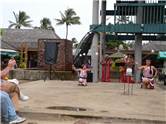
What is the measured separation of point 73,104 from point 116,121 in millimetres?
2872

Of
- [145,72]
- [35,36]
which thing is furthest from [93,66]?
[35,36]

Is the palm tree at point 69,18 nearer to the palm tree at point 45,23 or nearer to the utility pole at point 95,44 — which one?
the palm tree at point 45,23

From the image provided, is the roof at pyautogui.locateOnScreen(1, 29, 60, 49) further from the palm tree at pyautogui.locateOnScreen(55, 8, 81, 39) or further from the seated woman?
the seated woman

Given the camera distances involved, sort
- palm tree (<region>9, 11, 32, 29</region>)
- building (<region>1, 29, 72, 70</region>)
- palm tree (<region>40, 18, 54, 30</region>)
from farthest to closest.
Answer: palm tree (<region>40, 18, 54, 30</region>)
palm tree (<region>9, 11, 32, 29</region>)
building (<region>1, 29, 72, 70</region>)

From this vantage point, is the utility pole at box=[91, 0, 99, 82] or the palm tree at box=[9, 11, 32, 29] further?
the palm tree at box=[9, 11, 32, 29]

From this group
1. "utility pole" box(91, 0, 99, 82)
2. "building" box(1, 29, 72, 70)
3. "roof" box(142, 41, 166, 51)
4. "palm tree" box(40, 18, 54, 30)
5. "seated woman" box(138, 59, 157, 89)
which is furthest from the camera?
"palm tree" box(40, 18, 54, 30)

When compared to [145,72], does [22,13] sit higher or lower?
higher

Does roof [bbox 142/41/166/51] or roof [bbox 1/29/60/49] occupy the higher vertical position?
roof [bbox 1/29/60/49]

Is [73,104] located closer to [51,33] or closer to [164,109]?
[164,109]

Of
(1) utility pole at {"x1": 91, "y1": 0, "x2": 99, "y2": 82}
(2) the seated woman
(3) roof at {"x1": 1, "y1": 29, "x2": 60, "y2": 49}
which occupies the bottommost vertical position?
(2) the seated woman

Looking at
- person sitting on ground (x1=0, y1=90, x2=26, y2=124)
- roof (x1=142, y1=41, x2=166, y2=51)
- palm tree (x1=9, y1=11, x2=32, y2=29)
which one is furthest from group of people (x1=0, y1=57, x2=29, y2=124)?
palm tree (x1=9, y1=11, x2=32, y2=29)

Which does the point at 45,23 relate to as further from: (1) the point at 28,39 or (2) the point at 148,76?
(2) the point at 148,76

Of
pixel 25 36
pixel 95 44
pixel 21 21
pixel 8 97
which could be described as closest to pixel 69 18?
pixel 21 21

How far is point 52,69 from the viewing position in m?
34.4
